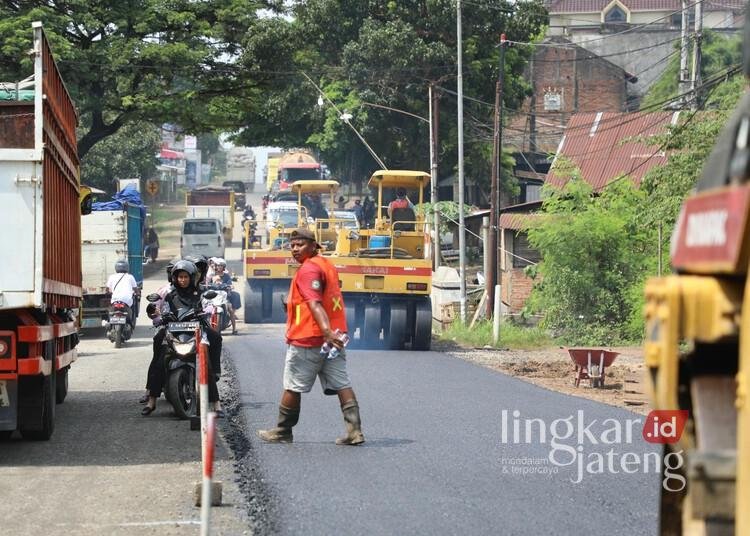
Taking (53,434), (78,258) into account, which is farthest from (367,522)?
(78,258)

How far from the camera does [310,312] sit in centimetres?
1081

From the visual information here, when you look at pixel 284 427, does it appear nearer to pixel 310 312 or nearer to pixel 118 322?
pixel 310 312

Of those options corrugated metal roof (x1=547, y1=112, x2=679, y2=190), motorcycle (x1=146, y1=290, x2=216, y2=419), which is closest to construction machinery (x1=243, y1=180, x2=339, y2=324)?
motorcycle (x1=146, y1=290, x2=216, y2=419)

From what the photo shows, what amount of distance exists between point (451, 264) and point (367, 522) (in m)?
39.8

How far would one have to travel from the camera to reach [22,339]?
1055 cm

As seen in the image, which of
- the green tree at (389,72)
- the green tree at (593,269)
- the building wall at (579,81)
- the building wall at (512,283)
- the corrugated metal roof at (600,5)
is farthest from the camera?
the corrugated metal roof at (600,5)

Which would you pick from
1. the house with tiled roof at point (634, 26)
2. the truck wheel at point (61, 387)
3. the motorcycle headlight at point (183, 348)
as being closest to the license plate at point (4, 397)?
the motorcycle headlight at point (183, 348)

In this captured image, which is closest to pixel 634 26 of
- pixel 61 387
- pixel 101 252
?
pixel 101 252

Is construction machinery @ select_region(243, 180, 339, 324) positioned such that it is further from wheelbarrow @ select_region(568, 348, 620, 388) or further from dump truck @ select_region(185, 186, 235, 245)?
dump truck @ select_region(185, 186, 235, 245)

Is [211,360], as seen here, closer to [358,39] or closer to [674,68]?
[358,39]

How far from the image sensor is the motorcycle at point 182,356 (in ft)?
42.1

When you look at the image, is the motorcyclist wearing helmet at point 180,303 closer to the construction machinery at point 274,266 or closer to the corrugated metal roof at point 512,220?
the construction machinery at point 274,266

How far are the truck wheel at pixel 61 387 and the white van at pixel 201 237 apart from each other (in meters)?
39.7

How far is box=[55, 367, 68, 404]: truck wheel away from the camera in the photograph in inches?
558
